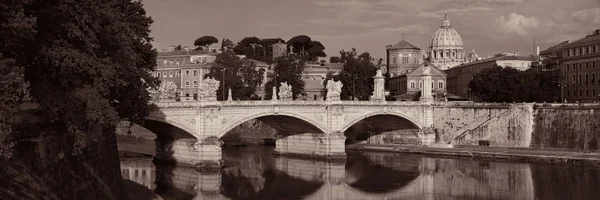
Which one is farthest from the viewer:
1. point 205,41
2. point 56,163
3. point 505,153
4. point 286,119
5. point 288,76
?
point 205,41

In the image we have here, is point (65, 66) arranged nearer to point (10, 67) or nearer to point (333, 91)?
point (10, 67)

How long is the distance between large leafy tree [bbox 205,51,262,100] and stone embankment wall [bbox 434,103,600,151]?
90.0 ft

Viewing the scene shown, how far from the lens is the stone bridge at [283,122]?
166 ft

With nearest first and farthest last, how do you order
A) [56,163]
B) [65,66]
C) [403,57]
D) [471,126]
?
[65,66] < [56,163] < [471,126] < [403,57]

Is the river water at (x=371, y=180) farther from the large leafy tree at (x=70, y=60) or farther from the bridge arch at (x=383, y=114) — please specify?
the large leafy tree at (x=70, y=60)

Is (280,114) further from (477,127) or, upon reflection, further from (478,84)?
(478,84)

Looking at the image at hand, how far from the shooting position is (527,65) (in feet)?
356

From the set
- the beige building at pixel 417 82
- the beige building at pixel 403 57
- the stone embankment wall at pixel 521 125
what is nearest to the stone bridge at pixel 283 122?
the stone embankment wall at pixel 521 125

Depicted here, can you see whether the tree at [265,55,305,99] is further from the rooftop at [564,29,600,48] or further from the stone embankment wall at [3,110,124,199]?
the stone embankment wall at [3,110,124,199]

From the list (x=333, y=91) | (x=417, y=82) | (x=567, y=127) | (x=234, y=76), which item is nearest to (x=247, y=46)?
(x=417, y=82)

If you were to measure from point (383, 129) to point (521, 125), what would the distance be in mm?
13062

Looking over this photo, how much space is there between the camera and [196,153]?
5072 centimetres

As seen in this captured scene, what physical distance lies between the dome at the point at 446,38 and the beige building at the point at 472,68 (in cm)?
2627

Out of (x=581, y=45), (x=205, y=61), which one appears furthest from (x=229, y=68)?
(x=581, y=45)
